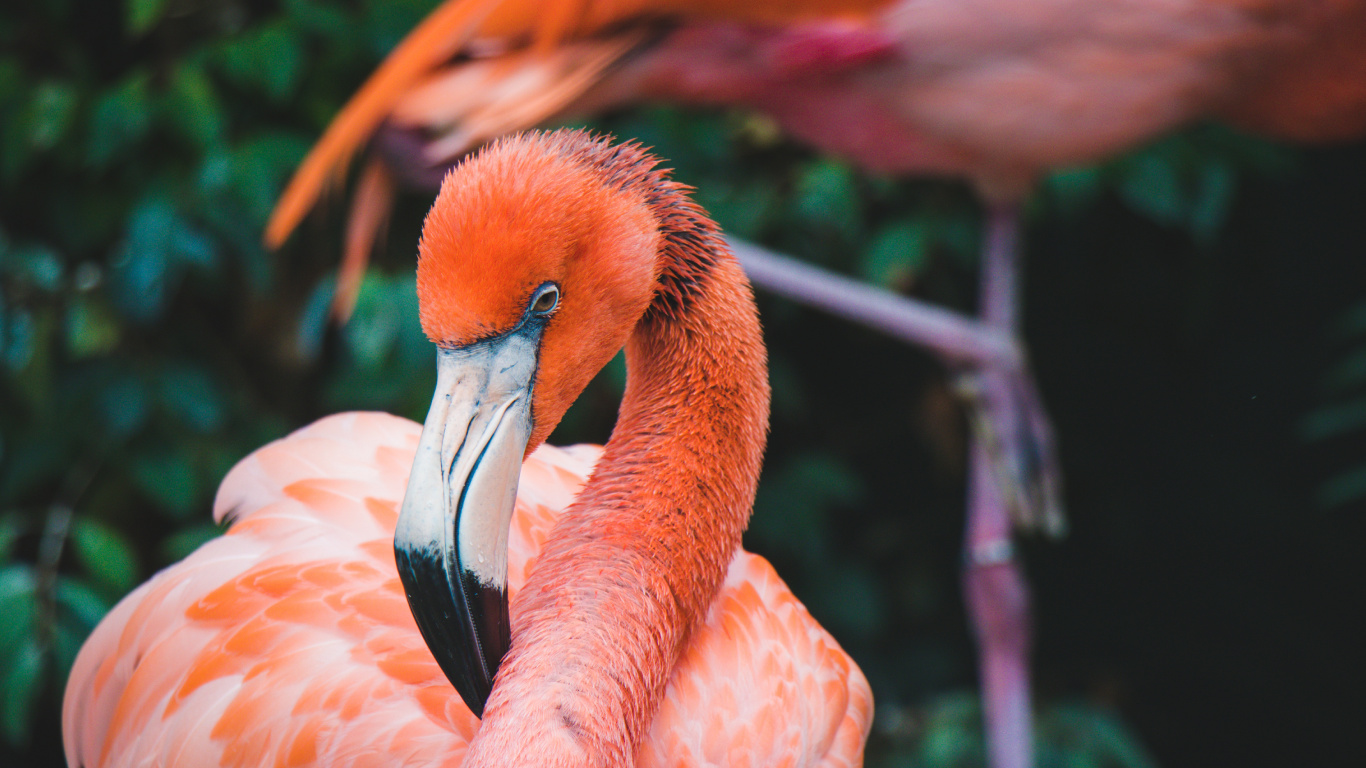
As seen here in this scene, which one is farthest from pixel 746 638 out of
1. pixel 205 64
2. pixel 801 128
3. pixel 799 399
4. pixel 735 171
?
pixel 205 64

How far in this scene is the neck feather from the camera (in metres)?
0.91

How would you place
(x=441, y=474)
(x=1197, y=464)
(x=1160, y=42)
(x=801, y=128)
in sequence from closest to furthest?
(x=441, y=474) → (x=1160, y=42) → (x=801, y=128) → (x=1197, y=464)

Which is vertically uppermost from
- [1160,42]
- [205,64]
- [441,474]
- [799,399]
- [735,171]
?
[205,64]

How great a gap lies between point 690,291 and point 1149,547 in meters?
1.67

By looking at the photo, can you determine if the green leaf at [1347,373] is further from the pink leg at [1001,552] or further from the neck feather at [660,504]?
the neck feather at [660,504]

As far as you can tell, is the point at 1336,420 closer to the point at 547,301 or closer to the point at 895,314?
the point at 895,314

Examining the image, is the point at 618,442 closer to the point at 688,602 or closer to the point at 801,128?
the point at 688,602

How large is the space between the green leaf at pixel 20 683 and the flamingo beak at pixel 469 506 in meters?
1.07

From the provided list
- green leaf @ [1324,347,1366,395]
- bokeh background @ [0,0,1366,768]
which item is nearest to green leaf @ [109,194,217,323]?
bokeh background @ [0,0,1366,768]

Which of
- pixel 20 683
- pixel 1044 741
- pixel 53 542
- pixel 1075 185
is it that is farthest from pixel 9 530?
pixel 1075 185

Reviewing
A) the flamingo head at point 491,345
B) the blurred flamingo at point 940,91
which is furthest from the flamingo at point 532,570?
the blurred flamingo at point 940,91

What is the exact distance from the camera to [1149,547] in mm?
2309

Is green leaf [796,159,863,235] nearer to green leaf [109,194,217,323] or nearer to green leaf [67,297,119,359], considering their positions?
green leaf [109,194,217,323]

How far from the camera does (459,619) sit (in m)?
0.82
